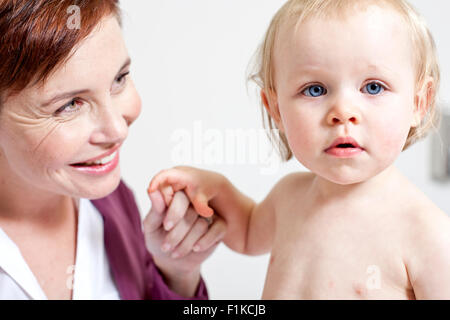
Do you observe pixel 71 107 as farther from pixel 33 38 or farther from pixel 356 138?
pixel 356 138

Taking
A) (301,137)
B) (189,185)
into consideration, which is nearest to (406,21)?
(301,137)

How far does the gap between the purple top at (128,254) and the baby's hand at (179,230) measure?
0.26 feet

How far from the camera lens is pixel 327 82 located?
0.74 metres

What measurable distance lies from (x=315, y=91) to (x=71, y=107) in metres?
0.37

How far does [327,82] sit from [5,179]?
0.59m

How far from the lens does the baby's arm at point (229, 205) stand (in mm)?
962

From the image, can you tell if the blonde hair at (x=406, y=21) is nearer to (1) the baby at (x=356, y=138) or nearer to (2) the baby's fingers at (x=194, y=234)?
(1) the baby at (x=356, y=138)

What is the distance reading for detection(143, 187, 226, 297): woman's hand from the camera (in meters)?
0.96

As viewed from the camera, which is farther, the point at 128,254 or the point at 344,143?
the point at 128,254

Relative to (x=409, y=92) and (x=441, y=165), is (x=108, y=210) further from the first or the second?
(x=441, y=165)

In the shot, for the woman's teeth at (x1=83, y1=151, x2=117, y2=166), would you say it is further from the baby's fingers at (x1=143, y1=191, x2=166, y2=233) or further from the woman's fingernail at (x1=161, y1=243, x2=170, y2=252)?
the woman's fingernail at (x1=161, y1=243, x2=170, y2=252)

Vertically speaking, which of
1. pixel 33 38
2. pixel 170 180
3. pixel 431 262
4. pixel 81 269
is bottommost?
pixel 431 262

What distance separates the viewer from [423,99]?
2.58 ft

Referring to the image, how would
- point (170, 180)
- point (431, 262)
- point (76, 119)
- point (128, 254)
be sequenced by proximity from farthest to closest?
point (128, 254), point (170, 180), point (76, 119), point (431, 262)
